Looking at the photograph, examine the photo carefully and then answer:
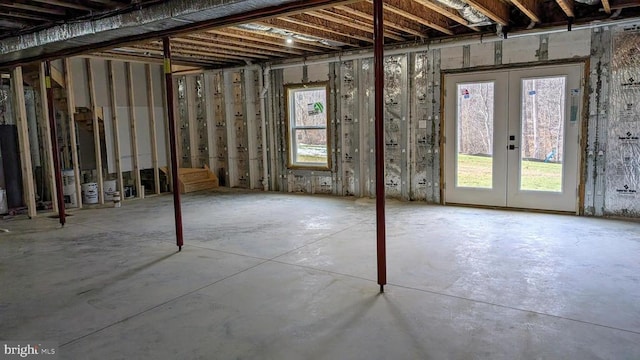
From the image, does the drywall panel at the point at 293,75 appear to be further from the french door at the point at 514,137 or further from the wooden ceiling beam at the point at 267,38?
the french door at the point at 514,137

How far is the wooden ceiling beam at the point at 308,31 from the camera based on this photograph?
5.42m

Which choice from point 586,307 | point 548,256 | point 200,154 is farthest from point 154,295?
point 200,154

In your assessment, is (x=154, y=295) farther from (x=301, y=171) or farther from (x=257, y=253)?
(x=301, y=171)

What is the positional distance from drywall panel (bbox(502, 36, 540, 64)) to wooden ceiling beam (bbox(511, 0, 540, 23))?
1.39 ft

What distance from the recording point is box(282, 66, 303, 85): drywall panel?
800cm

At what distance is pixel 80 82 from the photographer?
7.40 m

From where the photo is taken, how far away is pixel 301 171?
8.23 m

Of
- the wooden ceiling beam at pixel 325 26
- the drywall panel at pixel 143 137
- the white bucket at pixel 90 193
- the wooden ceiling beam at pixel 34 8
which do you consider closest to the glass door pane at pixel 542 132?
the wooden ceiling beam at pixel 325 26

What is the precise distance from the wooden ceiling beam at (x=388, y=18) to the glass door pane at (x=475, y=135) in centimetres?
106

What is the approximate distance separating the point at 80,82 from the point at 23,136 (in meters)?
1.33

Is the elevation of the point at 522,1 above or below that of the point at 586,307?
above

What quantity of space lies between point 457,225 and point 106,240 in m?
4.21

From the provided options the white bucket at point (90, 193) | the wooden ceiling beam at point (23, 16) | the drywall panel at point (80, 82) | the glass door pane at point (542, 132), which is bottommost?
the white bucket at point (90, 193)

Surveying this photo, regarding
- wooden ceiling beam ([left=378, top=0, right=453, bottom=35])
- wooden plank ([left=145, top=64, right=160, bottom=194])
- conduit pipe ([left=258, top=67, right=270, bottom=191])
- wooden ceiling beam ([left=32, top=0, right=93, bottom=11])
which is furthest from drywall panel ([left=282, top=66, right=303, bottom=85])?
wooden ceiling beam ([left=32, top=0, right=93, bottom=11])
